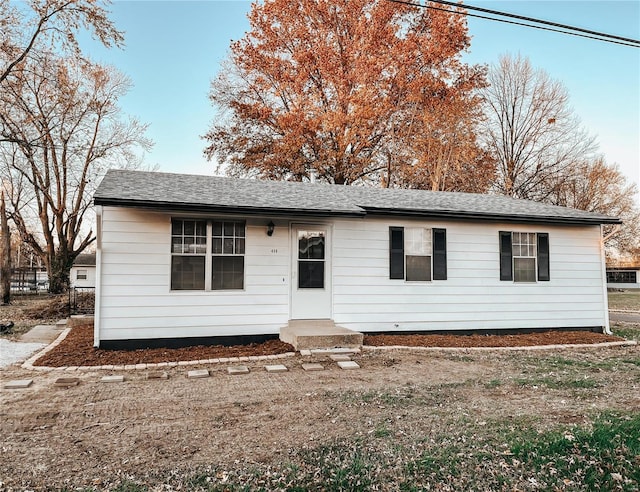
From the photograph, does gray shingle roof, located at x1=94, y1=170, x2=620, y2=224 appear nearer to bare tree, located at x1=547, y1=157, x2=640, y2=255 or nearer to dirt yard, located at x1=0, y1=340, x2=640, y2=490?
dirt yard, located at x1=0, y1=340, x2=640, y2=490

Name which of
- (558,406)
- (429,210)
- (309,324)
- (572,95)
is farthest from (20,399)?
(572,95)

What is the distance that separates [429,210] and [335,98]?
12653 mm

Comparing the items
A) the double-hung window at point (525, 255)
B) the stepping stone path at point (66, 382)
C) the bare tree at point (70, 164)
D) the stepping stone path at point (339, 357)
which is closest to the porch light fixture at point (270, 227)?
the stepping stone path at point (339, 357)

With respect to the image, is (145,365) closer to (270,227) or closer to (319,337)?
(319,337)

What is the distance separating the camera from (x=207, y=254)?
7.92m

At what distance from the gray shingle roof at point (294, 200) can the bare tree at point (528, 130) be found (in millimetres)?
14367

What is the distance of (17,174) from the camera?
21.3 meters

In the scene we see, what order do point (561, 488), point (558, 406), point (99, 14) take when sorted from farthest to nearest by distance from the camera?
1. point (99, 14)
2. point (558, 406)
3. point (561, 488)

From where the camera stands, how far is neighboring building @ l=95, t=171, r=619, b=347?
7.48 m

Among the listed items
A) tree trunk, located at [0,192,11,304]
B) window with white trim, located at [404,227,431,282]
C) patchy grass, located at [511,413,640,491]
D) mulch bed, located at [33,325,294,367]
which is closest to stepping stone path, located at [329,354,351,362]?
mulch bed, located at [33,325,294,367]

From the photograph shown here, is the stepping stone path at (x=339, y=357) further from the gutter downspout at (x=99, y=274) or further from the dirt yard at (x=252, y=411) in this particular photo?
the gutter downspout at (x=99, y=274)

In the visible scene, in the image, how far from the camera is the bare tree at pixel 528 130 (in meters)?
23.5

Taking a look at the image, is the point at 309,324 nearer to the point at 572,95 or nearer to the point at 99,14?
the point at 99,14

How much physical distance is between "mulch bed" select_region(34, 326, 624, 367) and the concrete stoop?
8.0 inches
